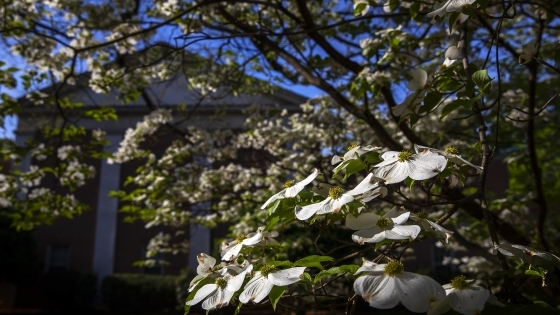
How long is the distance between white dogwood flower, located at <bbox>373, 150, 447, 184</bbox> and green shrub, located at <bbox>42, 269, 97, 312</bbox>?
1367 centimetres

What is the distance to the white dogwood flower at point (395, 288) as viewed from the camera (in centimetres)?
90

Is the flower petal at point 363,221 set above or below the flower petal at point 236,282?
above

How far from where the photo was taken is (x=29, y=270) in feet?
42.7

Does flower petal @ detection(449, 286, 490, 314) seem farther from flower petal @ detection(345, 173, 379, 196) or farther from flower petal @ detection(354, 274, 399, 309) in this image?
flower petal @ detection(345, 173, 379, 196)

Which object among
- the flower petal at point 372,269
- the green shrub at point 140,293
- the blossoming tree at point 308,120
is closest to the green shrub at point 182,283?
the green shrub at point 140,293

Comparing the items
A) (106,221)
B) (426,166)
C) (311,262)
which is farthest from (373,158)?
(106,221)

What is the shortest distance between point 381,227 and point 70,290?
14.0 m

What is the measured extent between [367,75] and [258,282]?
84.8 inches

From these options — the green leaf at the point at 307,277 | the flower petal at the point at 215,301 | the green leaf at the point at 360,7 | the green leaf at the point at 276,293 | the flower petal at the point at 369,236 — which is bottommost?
the flower petal at the point at 215,301

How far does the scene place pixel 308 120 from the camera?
5457 millimetres

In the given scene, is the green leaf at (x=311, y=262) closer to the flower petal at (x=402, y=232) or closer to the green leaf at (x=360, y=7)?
the flower petal at (x=402, y=232)

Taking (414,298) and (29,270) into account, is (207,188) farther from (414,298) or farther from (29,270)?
(29,270)

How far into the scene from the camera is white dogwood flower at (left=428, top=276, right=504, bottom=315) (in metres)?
0.93

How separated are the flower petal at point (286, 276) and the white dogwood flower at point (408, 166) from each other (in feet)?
0.84
